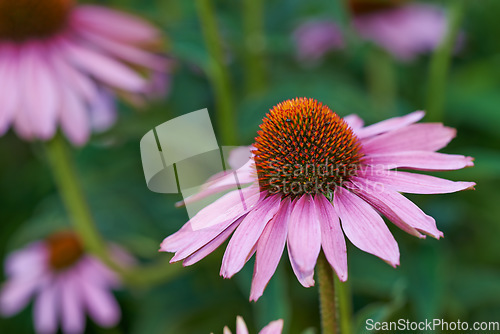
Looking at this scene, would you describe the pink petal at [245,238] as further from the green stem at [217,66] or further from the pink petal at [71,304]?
the pink petal at [71,304]

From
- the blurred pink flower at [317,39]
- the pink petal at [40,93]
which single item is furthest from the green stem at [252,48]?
the pink petal at [40,93]

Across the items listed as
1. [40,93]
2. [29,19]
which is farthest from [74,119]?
[29,19]

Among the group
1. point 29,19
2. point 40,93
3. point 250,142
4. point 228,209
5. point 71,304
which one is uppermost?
point 29,19

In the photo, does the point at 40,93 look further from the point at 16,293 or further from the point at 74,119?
the point at 16,293

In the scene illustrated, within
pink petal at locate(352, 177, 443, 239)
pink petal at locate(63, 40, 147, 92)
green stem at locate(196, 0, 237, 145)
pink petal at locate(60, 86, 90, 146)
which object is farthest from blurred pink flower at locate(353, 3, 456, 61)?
pink petal at locate(352, 177, 443, 239)

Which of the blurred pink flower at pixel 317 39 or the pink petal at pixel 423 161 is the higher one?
the blurred pink flower at pixel 317 39

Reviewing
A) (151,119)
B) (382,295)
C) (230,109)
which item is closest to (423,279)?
(382,295)
